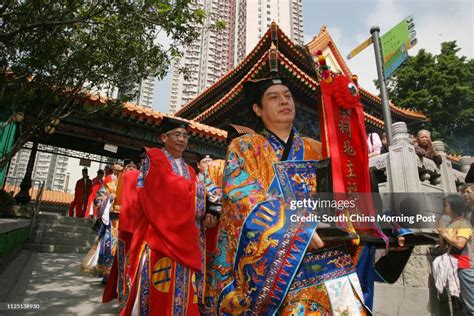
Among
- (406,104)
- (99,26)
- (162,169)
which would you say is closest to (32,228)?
(99,26)

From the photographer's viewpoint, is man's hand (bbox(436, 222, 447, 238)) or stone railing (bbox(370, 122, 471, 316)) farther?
stone railing (bbox(370, 122, 471, 316))

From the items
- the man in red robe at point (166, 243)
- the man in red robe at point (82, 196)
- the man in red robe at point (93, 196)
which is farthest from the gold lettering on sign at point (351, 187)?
the man in red robe at point (82, 196)

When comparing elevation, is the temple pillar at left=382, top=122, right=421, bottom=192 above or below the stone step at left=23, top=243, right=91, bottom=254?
above

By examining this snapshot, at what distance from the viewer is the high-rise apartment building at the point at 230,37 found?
225ft

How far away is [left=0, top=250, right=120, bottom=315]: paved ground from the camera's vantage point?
372 cm

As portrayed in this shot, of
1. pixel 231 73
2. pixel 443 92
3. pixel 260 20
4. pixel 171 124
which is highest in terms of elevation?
pixel 260 20

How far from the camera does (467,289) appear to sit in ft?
11.3

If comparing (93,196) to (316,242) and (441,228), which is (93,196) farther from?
(316,242)

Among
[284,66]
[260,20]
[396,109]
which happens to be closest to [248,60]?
[284,66]

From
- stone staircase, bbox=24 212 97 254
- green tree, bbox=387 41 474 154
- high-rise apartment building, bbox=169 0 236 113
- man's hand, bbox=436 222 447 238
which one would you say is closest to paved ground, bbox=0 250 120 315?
stone staircase, bbox=24 212 97 254

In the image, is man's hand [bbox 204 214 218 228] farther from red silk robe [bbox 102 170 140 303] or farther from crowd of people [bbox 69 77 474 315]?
red silk robe [bbox 102 170 140 303]

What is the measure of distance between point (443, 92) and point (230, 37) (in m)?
61.9

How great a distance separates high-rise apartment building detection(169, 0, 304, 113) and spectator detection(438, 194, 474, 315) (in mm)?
67177

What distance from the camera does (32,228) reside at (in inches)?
348
